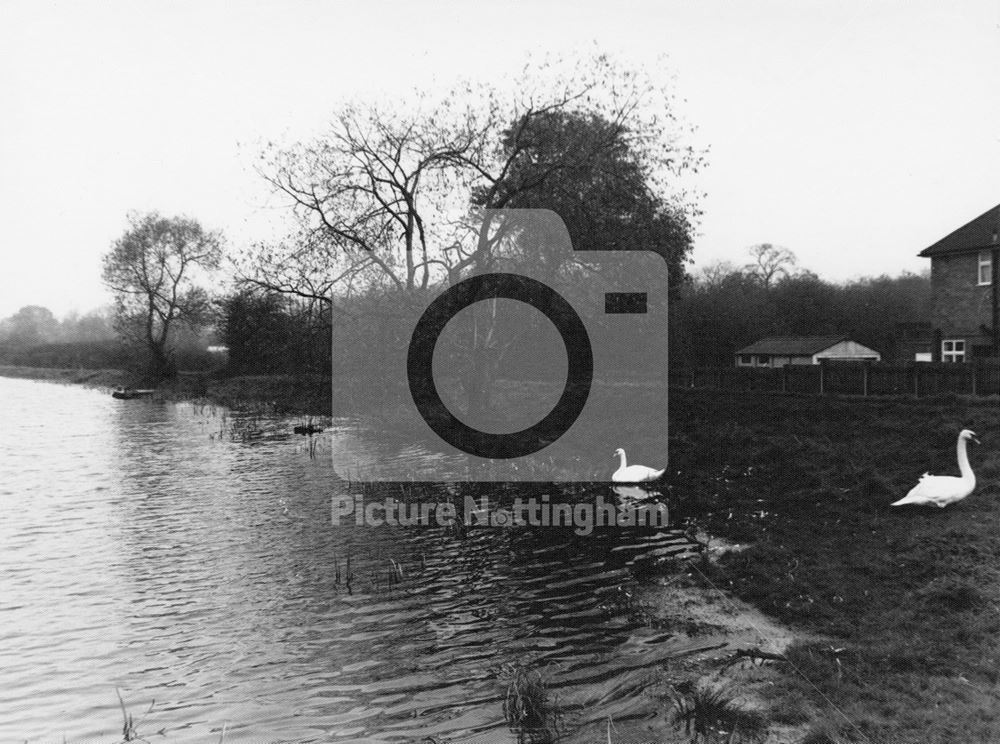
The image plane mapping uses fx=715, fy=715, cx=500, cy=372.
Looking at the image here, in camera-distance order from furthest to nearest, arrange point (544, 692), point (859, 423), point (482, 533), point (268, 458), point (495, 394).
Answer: point (495, 394)
point (268, 458)
point (859, 423)
point (482, 533)
point (544, 692)

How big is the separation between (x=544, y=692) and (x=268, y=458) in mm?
17717

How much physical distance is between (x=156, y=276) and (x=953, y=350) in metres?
56.9

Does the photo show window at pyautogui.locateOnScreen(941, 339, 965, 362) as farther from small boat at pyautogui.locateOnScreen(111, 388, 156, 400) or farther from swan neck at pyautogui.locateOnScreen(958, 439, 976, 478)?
small boat at pyautogui.locateOnScreen(111, 388, 156, 400)

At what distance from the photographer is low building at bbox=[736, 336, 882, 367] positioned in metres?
52.9

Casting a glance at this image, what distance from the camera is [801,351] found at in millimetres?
53031

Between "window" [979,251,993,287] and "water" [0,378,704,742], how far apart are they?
23406 millimetres

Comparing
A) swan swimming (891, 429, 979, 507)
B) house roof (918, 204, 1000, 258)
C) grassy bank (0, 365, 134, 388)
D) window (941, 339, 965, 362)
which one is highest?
house roof (918, 204, 1000, 258)

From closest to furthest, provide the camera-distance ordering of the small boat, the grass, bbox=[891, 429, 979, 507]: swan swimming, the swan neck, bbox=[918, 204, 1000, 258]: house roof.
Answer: the grass → bbox=[891, 429, 979, 507]: swan swimming → the swan neck → bbox=[918, 204, 1000, 258]: house roof → the small boat

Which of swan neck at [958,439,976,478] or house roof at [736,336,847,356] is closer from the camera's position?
swan neck at [958,439,976,478]

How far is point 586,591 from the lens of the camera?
10352mm

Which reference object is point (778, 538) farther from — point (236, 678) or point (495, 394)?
point (495, 394)

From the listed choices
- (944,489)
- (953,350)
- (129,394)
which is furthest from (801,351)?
(129,394)

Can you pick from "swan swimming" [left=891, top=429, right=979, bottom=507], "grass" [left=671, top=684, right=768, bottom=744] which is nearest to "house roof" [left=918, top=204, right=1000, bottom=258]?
"swan swimming" [left=891, top=429, right=979, bottom=507]

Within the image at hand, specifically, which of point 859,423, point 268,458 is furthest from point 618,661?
point 268,458
